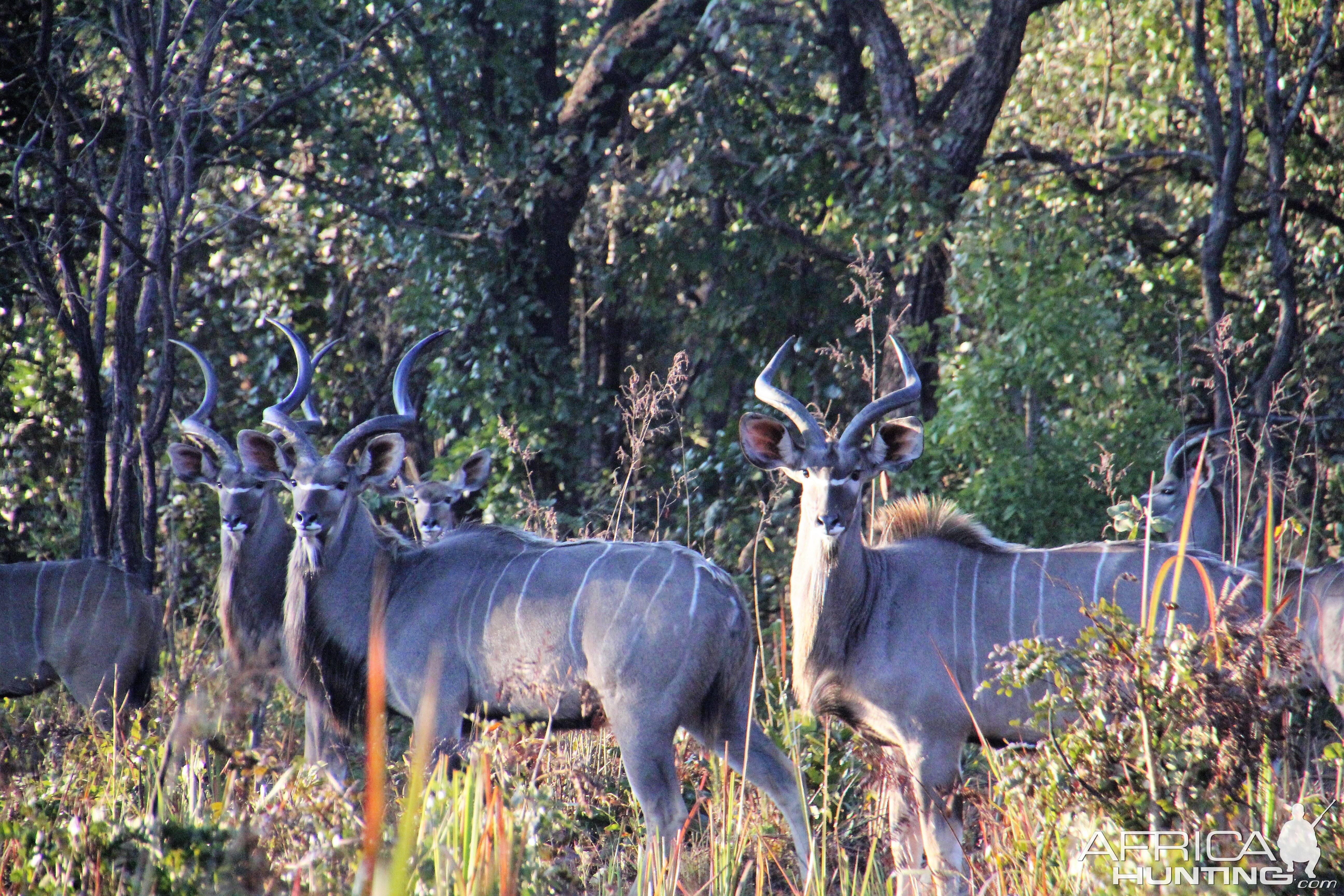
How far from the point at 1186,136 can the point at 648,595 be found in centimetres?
554

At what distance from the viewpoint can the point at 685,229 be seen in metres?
8.51

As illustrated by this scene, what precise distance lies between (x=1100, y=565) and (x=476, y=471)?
11.5ft

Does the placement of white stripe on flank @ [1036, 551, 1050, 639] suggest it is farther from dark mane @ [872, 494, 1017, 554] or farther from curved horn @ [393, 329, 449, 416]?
curved horn @ [393, 329, 449, 416]

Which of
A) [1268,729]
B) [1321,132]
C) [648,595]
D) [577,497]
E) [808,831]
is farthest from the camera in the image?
[577,497]

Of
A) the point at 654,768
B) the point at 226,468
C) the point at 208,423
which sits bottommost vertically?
the point at 654,768

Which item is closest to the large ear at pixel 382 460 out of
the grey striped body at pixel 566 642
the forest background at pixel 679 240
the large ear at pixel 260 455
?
the grey striped body at pixel 566 642

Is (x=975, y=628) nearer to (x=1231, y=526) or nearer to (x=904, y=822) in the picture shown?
(x=904, y=822)

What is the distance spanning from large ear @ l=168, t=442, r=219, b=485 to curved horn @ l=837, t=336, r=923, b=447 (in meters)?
2.82

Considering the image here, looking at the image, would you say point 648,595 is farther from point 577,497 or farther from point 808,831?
point 577,497

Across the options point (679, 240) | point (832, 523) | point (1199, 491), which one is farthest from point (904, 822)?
point (679, 240)

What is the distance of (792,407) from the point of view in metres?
4.21

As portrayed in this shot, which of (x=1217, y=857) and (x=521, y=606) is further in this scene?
(x=521, y=606)

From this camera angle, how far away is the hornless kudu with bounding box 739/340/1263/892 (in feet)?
12.8

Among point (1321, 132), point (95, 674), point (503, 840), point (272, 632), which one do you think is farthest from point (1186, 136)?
point (503, 840)
